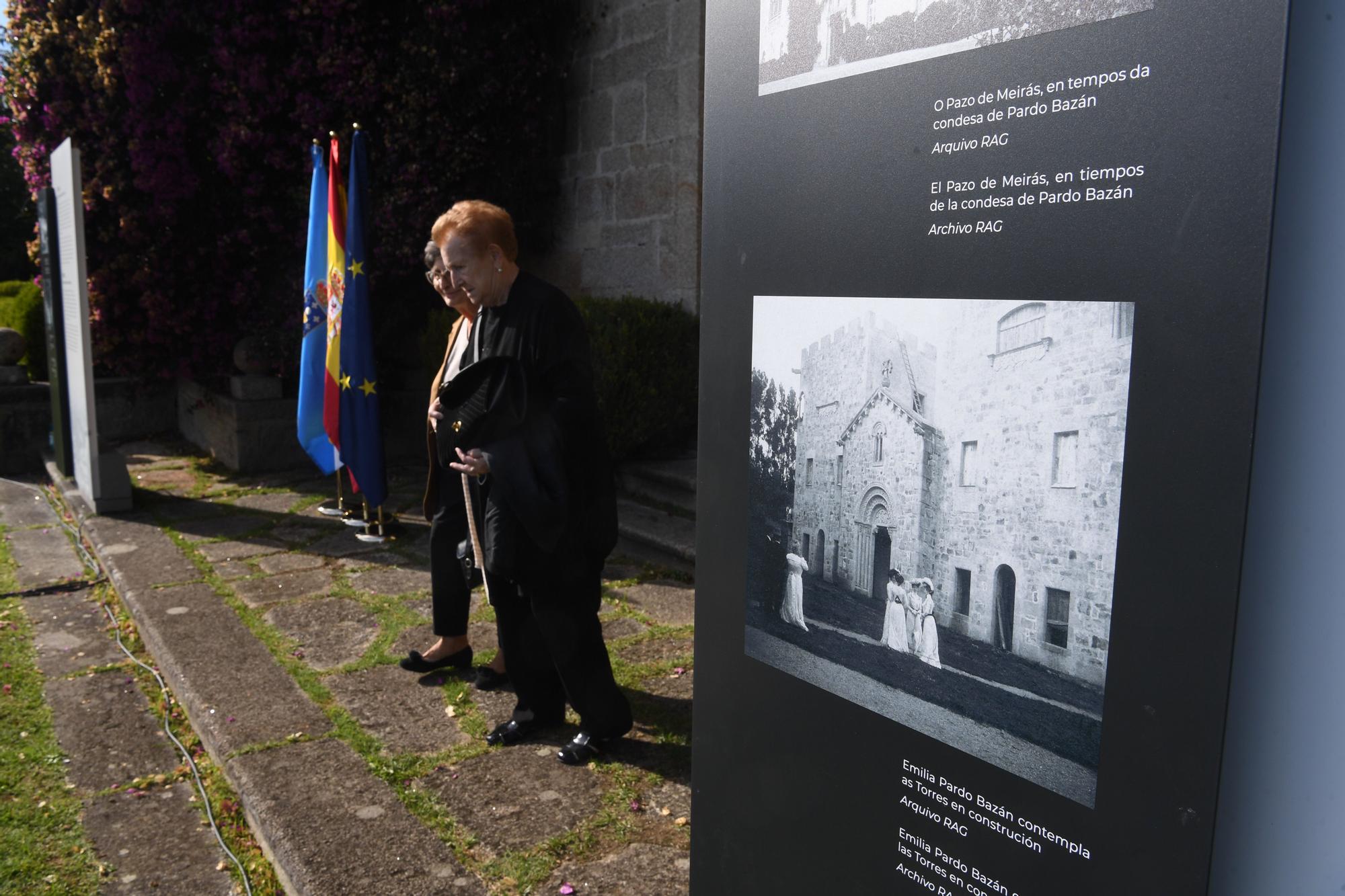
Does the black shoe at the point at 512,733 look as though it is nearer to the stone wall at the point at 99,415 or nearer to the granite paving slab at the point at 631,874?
the granite paving slab at the point at 631,874

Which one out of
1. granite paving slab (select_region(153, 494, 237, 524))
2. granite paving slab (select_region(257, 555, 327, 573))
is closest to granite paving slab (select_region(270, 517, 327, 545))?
granite paving slab (select_region(257, 555, 327, 573))

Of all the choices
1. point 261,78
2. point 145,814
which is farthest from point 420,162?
point 145,814

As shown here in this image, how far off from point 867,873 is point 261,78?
8010 millimetres

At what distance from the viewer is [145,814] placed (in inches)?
120

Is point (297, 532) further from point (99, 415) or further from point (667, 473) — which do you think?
point (99, 415)

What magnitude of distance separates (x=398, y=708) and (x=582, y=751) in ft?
2.78

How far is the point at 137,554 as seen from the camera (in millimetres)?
5582

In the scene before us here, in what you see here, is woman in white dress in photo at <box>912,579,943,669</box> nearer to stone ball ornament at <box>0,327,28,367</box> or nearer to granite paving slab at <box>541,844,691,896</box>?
granite paving slab at <box>541,844,691,896</box>

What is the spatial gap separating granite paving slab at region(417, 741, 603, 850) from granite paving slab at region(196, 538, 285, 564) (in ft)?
10.2

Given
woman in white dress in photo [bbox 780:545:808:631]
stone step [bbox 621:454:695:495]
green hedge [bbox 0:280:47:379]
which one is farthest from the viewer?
green hedge [bbox 0:280:47:379]

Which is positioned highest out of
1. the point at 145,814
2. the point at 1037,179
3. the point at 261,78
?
the point at 261,78

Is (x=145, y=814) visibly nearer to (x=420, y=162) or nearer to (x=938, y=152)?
(x=938, y=152)

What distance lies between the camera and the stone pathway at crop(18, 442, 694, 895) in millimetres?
2568

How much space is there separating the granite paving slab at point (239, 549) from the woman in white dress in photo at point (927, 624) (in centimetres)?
503
